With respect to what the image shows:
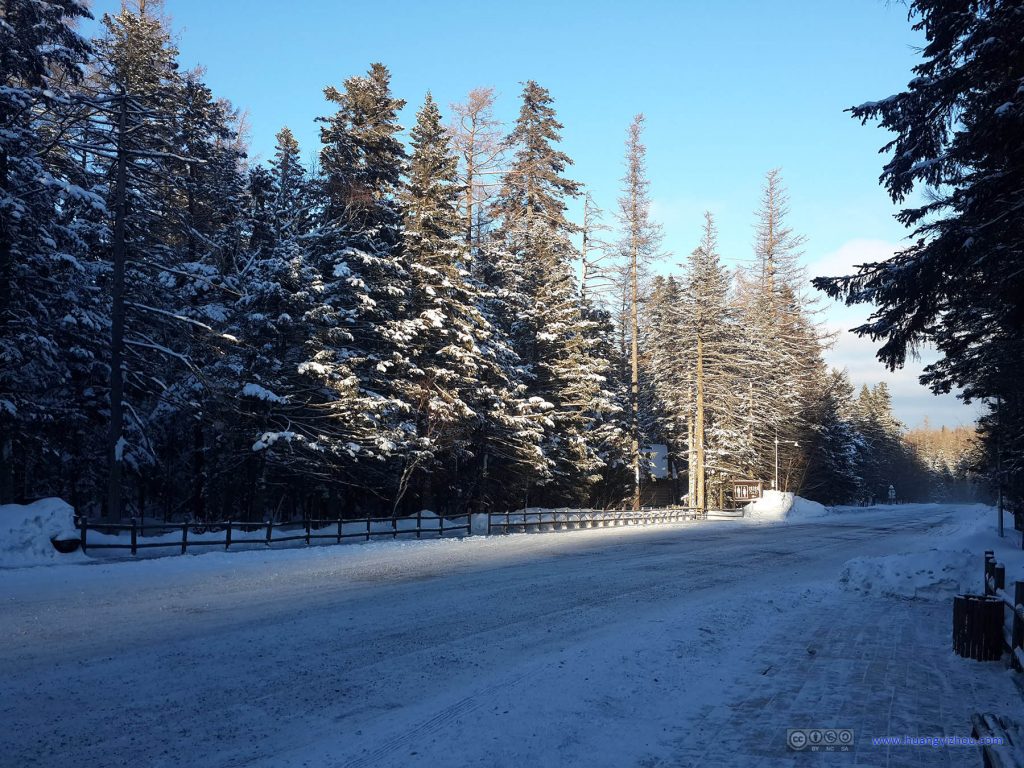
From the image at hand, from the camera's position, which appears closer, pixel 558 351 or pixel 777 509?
pixel 558 351

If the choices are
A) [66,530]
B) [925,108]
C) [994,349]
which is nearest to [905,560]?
[994,349]

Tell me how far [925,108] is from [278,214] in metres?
23.1

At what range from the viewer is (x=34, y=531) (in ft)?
55.4

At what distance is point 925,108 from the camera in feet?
39.3

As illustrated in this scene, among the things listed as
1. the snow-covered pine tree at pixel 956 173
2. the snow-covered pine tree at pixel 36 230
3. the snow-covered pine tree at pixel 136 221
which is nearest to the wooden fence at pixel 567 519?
the snow-covered pine tree at pixel 136 221

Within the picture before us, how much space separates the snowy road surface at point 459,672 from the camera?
597 centimetres

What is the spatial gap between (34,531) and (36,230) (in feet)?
27.2

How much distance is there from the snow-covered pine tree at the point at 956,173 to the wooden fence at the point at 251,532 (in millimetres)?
17134

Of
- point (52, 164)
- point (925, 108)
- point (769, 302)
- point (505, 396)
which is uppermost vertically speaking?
point (769, 302)

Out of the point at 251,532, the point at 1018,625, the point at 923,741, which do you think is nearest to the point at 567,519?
the point at 251,532

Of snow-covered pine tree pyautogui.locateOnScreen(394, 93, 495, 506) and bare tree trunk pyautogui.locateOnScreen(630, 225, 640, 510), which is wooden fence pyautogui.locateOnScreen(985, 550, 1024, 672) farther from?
bare tree trunk pyautogui.locateOnScreen(630, 225, 640, 510)

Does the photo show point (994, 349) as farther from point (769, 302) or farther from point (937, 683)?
point (769, 302)

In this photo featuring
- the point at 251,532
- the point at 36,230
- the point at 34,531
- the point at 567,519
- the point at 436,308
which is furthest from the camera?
the point at 567,519

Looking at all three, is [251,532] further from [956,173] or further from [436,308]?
[956,173]
